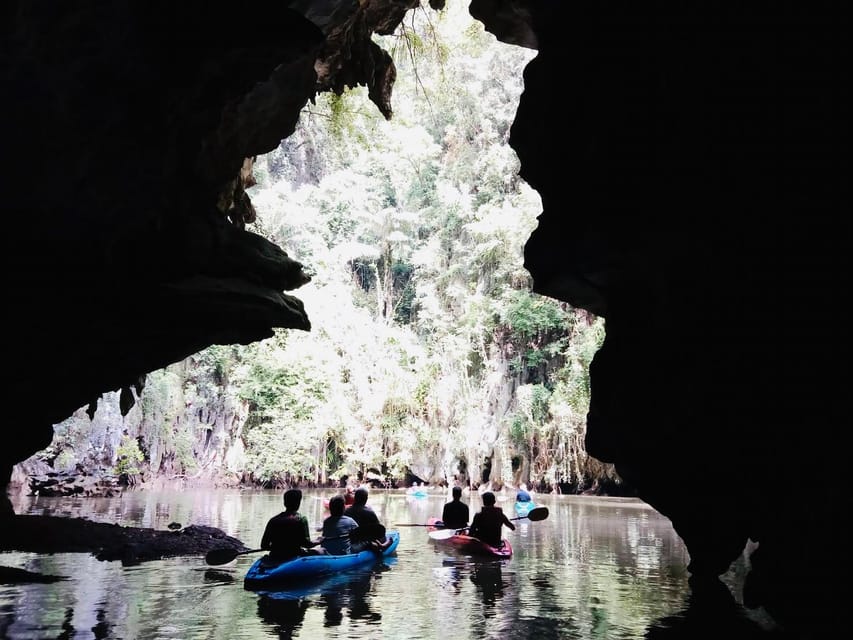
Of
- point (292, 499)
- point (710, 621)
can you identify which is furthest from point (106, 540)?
point (710, 621)

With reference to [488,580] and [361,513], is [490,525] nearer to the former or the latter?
[488,580]

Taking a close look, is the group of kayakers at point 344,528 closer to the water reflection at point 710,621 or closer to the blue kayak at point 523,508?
the water reflection at point 710,621

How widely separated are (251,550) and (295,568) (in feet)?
3.07

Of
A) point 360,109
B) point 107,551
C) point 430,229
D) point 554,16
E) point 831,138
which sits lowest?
point 107,551

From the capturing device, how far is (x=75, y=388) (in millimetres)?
7867

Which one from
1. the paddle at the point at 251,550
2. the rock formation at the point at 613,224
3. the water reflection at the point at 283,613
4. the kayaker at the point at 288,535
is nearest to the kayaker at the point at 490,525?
the paddle at the point at 251,550

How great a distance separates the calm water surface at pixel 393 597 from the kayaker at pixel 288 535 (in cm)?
43

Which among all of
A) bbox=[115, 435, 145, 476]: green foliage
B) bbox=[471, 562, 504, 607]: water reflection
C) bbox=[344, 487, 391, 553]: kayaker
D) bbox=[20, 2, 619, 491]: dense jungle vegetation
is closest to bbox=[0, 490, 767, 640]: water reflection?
bbox=[471, 562, 504, 607]: water reflection

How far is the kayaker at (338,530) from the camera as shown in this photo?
8703 mm

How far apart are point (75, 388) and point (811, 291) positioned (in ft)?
24.6

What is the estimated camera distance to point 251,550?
8.16 meters

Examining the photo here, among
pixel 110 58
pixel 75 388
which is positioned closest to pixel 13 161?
pixel 110 58

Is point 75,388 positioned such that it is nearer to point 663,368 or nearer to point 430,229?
point 663,368

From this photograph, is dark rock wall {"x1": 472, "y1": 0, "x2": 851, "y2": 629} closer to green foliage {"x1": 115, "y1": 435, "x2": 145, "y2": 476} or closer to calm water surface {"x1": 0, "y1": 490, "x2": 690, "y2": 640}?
calm water surface {"x1": 0, "y1": 490, "x2": 690, "y2": 640}
